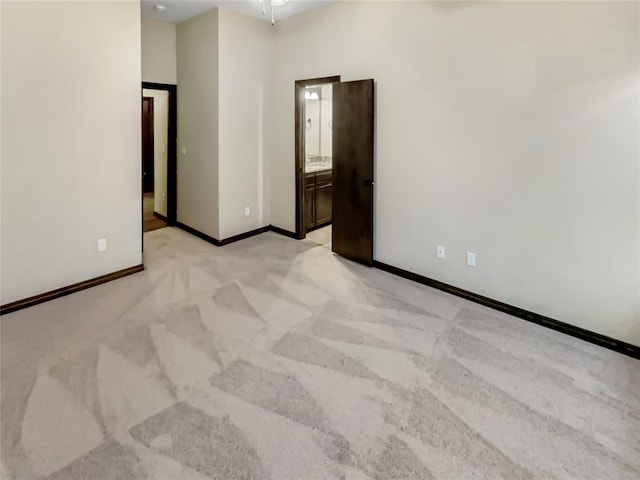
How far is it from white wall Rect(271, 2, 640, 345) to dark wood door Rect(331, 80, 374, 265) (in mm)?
119

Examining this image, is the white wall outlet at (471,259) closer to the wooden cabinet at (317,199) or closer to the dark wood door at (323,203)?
the wooden cabinet at (317,199)

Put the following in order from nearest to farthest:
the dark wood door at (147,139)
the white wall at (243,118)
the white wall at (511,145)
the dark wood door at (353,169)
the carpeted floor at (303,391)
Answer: the carpeted floor at (303,391), the white wall at (511,145), the dark wood door at (353,169), the white wall at (243,118), the dark wood door at (147,139)

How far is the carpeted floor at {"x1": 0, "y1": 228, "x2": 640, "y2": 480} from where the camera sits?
75.4 inches

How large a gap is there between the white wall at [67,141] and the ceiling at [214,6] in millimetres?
880

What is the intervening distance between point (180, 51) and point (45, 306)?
3.65m

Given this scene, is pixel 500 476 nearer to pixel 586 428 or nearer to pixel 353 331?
pixel 586 428

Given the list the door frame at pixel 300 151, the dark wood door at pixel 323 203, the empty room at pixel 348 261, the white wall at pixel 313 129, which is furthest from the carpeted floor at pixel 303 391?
the white wall at pixel 313 129

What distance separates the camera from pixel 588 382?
8.36 ft

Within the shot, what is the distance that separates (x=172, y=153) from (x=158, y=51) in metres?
1.32

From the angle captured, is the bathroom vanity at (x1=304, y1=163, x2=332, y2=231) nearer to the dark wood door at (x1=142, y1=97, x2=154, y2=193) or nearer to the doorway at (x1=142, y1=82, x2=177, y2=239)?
the doorway at (x1=142, y1=82, x2=177, y2=239)

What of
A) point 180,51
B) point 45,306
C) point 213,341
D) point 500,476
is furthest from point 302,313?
point 180,51

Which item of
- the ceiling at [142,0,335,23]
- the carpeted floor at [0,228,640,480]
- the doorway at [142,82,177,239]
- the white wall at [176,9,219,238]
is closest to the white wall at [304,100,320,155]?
the ceiling at [142,0,335,23]

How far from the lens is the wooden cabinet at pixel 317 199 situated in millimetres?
A: 5660

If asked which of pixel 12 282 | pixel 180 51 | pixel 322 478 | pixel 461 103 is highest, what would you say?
pixel 180 51
